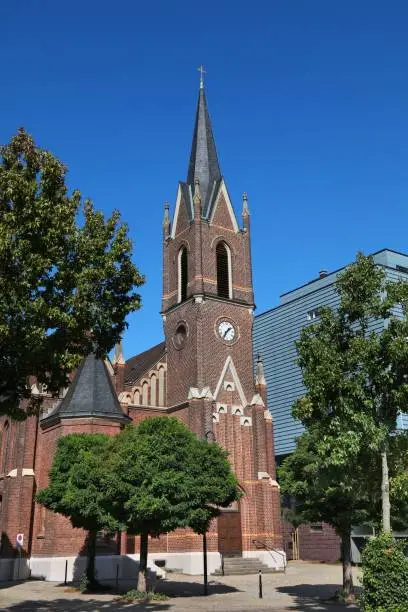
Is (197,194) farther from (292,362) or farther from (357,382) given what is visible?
(357,382)

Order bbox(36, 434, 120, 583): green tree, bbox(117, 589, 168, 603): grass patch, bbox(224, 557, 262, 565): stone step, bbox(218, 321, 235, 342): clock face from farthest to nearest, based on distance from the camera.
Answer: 1. bbox(218, 321, 235, 342): clock face
2. bbox(224, 557, 262, 565): stone step
3. bbox(36, 434, 120, 583): green tree
4. bbox(117, 589, 168, 603): grass patch

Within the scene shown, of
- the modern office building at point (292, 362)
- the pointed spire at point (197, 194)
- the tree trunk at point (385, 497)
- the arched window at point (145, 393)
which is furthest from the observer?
the modern office building at point (292, 362)

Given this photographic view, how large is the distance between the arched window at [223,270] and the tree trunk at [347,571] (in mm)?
21231

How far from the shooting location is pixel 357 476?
1892 centimetres

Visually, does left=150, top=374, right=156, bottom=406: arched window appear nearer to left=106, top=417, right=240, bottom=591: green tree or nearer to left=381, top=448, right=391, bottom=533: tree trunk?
left=106, top=417, right=240, bottom=591: green tree

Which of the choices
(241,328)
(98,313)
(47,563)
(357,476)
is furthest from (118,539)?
(98,313)

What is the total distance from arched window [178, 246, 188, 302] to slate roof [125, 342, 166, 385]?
3828 millimetres

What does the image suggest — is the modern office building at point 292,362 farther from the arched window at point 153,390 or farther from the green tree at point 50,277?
the green tree at point 50,277

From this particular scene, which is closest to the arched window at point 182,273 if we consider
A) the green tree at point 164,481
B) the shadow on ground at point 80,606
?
the green tree at point 164,481

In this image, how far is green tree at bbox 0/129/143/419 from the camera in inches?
588

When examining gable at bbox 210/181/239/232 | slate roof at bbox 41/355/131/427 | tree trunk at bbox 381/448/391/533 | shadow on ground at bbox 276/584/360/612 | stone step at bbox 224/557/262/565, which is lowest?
shadow on ground at bbox 276/584/360/612

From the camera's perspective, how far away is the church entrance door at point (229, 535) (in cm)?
3656

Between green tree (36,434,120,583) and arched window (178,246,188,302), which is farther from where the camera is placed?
arched window (178,246,188,302)

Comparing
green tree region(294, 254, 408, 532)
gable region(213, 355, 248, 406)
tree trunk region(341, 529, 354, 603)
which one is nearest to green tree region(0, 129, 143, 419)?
green tree region(294, 254, 408, 532)
